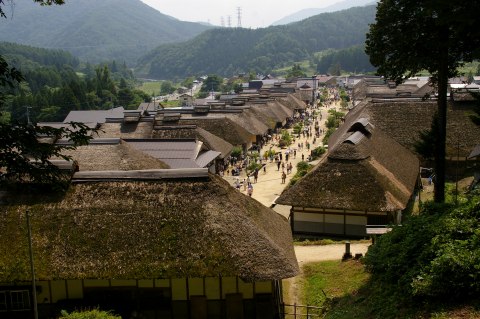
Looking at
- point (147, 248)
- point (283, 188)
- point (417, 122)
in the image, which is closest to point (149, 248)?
point (147, 248)

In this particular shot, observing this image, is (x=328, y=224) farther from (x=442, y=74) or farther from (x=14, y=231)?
(x=14, y=231)

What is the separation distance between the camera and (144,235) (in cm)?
1614

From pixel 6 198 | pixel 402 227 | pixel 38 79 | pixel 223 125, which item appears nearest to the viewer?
pixel 402 227

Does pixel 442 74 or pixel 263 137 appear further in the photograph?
pixel 263 137

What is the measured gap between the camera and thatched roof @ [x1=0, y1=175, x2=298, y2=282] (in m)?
15.3

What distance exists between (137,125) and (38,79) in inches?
4613

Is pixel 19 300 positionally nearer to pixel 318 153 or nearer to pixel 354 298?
pixel 354 298

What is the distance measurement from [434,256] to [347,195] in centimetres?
1265

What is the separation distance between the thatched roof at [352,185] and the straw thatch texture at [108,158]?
28.4 ft

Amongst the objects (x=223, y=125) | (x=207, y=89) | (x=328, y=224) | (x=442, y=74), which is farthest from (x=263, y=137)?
(x=207, y=89)

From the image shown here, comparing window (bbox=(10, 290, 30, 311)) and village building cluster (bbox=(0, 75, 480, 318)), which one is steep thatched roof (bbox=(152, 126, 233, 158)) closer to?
village building cluster (bbox=(0, 75, 480, 318))

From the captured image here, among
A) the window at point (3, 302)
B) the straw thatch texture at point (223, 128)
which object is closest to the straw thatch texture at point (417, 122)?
the straw thatch texture at point (223, 128)

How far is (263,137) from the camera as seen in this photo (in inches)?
2365

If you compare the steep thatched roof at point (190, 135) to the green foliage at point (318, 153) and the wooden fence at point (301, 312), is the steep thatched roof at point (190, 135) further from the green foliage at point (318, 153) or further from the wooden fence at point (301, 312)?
the wooden fence at point (301, 312)
